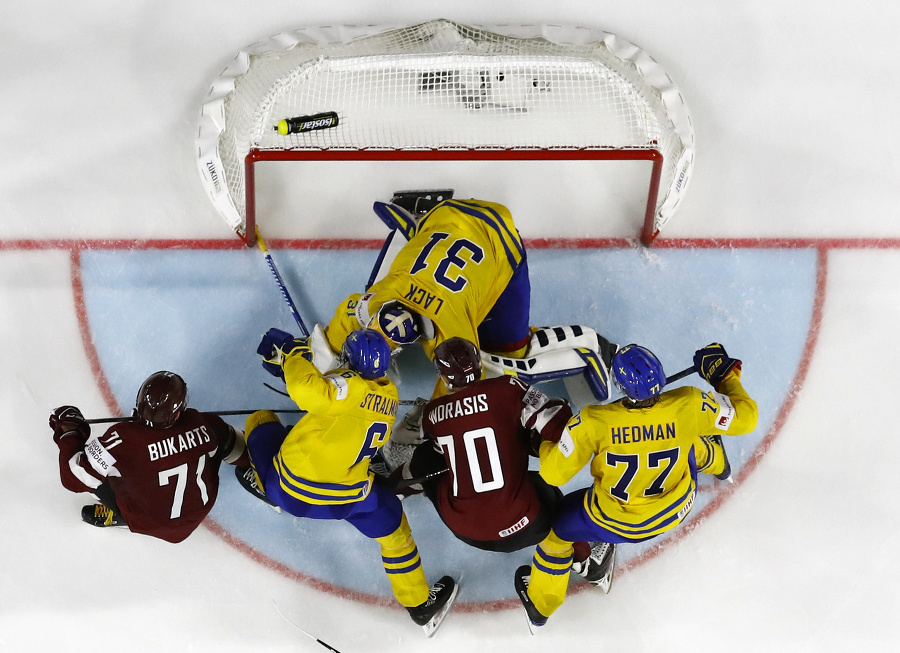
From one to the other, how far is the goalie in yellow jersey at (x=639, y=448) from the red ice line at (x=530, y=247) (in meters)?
0.64

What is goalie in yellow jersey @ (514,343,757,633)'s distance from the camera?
2.96 metres

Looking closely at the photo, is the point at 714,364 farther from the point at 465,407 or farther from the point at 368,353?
the point at 368,353

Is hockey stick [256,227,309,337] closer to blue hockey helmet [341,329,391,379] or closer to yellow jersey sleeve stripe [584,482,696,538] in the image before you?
blue hockey helmet [341,329,391,379]

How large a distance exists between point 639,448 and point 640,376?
0.89 ft

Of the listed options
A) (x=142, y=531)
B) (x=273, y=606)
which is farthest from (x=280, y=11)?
(x=273, y=606)

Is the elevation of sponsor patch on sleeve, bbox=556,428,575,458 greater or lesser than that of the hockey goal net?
lesser

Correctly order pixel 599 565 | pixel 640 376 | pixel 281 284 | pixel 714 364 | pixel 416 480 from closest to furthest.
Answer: pixel 640 376 < pixel 714 364 < pixel 416 480 < pixel 599 565 < pixel 281 284

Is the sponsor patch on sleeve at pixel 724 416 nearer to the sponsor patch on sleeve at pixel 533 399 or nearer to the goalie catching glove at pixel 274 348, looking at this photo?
the sponsor patch on sleeve at pixel 533 399

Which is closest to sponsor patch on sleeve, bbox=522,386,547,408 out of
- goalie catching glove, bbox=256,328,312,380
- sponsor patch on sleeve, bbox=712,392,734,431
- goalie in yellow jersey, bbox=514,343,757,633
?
goalie in yellow jersey, bbox=514,343,757,633

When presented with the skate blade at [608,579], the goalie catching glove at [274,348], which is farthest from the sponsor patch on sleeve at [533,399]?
the skate blade at [608,579]

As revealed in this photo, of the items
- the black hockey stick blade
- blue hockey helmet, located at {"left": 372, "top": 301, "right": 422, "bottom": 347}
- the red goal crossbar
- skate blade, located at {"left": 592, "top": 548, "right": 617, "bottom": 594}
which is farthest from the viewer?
the black hockey stick blade

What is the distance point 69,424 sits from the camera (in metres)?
3.53

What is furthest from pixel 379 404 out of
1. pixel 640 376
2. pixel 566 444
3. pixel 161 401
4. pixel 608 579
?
pixel 608 579

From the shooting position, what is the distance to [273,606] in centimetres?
390
